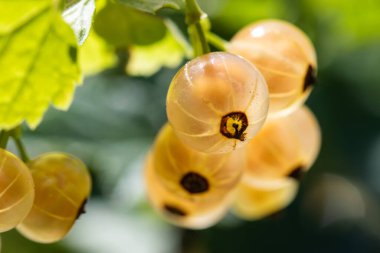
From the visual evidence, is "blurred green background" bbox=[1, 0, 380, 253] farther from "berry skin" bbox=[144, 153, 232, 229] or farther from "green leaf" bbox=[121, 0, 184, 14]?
"green leaf" bbox=[121, 0, 184, 14]

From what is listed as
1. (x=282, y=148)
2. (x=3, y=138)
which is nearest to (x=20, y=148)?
(x=3, y=138)

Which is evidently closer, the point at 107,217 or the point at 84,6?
the point at 84,6

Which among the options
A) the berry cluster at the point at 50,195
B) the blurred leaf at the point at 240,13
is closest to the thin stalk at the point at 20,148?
the berry cluster at the point at 50,195

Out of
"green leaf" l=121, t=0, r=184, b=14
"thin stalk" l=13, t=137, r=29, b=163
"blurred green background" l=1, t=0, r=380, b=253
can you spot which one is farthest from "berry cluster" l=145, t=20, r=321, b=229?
"blurred green background" l=1, t=0, r=380, b=253

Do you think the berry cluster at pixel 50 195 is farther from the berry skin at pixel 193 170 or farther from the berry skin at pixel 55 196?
the berry skin at pixel 193 170

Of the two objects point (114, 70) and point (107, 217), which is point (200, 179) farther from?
point (107, 217)

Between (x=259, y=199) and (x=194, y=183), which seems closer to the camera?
(x=194, y=183)

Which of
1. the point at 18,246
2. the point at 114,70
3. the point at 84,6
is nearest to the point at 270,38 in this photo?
the point at 84,6

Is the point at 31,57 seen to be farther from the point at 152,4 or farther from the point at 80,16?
the point at 152,4
